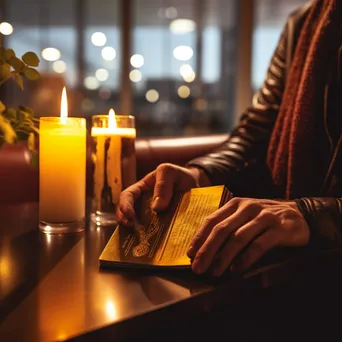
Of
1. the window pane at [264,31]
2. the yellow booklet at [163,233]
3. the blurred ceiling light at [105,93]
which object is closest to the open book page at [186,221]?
the yellow booklet at [163,233]

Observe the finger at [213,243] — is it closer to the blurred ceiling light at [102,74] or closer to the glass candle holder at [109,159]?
the glass candle holder at [109,159]

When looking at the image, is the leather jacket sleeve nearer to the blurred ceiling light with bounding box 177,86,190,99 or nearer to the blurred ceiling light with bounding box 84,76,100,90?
the blurred ceiling light with bounding box 177,86,190,99

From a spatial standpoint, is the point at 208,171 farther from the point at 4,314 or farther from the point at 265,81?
the point at 4,314

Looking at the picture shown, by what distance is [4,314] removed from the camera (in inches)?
17.1

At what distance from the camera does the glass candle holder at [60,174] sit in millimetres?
758

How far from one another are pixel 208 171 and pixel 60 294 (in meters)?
0.67

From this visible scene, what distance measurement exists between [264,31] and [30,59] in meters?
3.51

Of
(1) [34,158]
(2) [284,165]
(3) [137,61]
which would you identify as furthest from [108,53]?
(1) [34,158]

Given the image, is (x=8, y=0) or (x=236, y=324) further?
(x=8, y=0)

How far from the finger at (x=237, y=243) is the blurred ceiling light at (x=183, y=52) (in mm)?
4098

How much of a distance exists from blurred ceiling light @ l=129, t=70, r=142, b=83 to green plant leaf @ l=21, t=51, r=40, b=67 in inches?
132

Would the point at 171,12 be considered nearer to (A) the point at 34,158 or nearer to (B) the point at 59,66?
(B) the point at 59,66

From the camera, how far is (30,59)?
2.17ft

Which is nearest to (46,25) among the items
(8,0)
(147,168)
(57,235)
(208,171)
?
(8,0)
